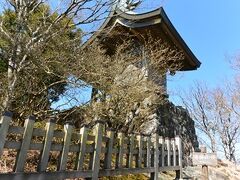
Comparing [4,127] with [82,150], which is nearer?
[4,127]

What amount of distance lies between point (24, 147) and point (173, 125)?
8.97 m

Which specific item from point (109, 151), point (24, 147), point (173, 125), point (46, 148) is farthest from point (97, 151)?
point (173, 125)

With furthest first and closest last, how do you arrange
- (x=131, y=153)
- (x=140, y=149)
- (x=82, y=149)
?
(x=140, y=149) < (x=131, y=153) < (x=82, y=149)

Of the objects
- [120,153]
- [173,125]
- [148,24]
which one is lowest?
[120,153]

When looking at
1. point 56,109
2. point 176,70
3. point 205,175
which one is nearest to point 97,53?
point 56,109

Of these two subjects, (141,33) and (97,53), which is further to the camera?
(141,33)

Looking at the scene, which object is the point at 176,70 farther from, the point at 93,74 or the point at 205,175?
the point at 205,175

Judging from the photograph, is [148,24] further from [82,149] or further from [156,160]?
[82,149]

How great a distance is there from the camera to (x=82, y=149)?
13.4 feet

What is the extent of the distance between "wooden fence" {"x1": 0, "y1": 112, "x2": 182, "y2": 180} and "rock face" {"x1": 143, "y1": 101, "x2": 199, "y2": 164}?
206 centimetres

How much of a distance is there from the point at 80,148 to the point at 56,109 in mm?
4309

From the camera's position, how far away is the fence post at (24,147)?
3096 millimetres

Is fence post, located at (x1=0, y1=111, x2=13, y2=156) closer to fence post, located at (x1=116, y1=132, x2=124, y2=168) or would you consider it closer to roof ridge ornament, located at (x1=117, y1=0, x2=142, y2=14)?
→ fence post, located at (x1=116, y1=132, x2=124, y2=168)

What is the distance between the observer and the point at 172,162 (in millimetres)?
7262
